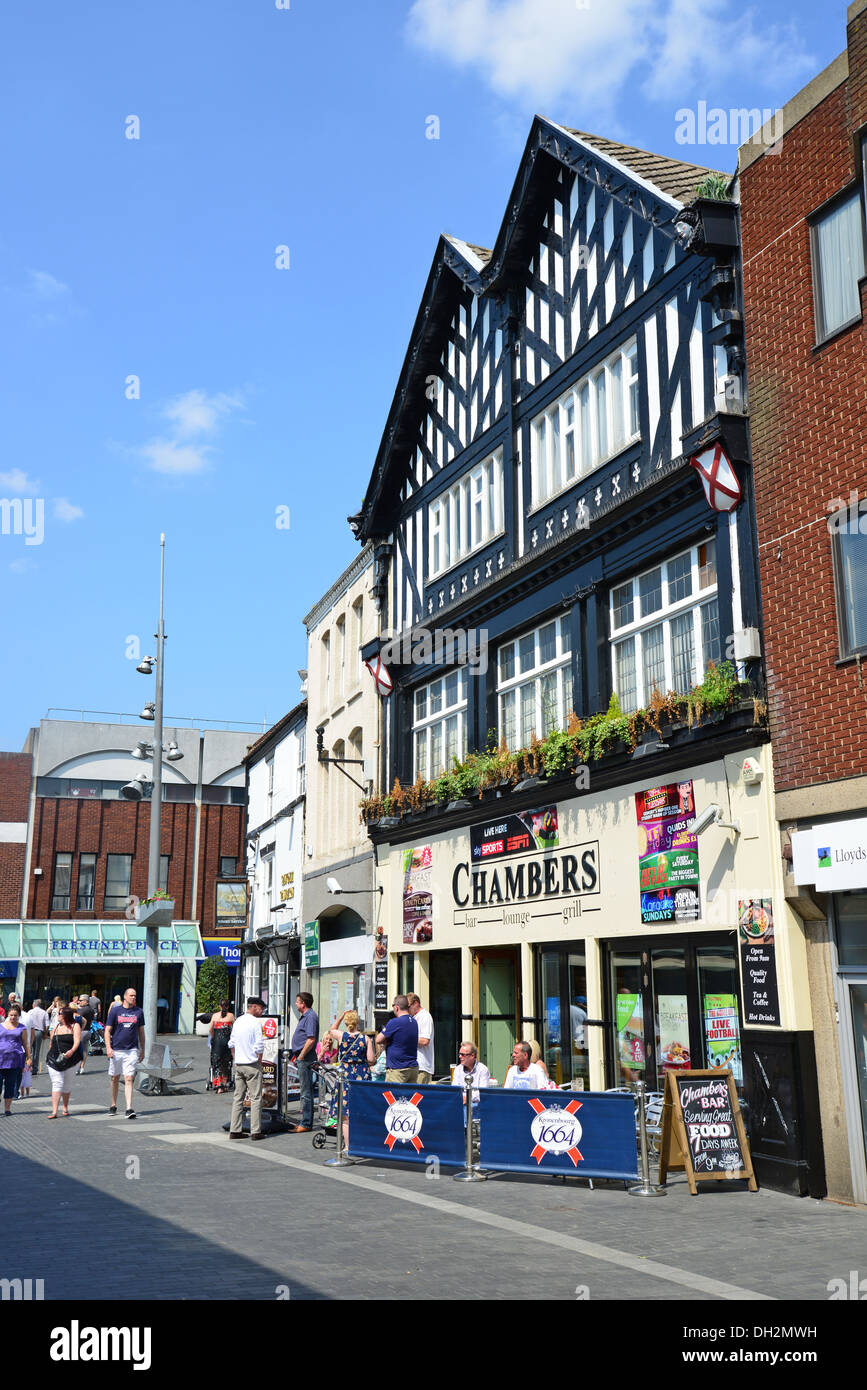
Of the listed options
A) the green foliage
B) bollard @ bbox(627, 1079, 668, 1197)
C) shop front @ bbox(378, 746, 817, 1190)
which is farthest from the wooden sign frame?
the green foliage

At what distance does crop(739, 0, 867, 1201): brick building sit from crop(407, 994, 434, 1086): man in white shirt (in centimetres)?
547

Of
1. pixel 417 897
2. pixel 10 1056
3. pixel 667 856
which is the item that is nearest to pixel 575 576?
pixel 667 856

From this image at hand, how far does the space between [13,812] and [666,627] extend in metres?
40.5

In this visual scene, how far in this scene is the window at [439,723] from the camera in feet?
69.6

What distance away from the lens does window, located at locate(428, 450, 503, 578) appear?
20531 millimetres

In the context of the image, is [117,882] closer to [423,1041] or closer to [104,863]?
[104,863]

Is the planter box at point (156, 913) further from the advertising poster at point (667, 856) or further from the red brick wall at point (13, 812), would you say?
the red brick wall at point (13, 812)

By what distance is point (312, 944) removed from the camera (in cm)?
2886

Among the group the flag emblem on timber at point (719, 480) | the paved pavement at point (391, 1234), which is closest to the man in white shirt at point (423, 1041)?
the paved pavement at point (391, 1234)

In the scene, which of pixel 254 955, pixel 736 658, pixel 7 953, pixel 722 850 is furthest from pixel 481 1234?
pixel 7 953

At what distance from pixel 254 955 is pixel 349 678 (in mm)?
17084

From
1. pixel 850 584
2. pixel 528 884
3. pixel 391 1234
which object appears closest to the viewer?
pixel 391 1234

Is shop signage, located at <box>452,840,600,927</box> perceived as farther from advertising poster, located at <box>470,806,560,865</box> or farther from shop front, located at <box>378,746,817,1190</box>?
advertising poster, located at <box>470,806,560,865</box>
